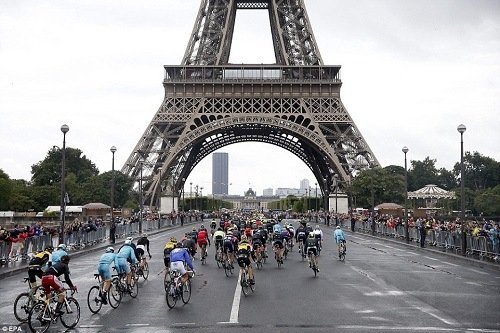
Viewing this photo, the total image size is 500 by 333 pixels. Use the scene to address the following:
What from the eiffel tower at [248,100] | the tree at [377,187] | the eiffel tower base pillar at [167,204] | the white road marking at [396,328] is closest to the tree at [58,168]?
the eiffel tower base pillar at [167,204]

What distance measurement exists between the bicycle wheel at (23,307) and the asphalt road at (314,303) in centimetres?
27

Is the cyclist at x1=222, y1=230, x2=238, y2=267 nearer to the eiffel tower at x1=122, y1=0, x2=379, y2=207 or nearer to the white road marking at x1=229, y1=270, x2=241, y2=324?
the white road marking at x1=229, y1=270, x2=241, y2=324

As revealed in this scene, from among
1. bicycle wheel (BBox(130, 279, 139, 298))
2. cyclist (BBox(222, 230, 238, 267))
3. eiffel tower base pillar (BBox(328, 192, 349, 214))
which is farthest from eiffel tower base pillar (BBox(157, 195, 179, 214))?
bicycle wheel (BBox(130, 279, 139, 298))

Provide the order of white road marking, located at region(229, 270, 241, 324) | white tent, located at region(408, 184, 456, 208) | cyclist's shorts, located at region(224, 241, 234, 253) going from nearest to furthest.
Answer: white road marking, located at region(229, 270, 241, 324)
cyclist's shorts, located at region(224, 241, 234, 253)
white tent, located at region(408, 184, 456, 208)

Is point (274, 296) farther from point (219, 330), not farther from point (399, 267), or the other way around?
point (399, 267)

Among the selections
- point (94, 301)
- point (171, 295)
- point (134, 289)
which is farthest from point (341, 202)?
point (94, 301)

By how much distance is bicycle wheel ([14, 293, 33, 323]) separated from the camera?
12.1m

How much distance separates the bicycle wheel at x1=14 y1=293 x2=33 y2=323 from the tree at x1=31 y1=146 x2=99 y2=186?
275 ft

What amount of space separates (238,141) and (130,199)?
62.8 ft

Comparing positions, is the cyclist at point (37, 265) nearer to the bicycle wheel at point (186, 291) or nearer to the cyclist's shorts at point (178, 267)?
the cyclist's shorts at point (178, 267)

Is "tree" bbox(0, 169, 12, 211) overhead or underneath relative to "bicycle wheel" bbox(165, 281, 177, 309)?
overhead

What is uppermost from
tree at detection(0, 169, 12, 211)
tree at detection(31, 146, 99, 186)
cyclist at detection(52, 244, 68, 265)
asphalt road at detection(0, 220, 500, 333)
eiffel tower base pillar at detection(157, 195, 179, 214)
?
tree at detection(31, 146, 99, 186)

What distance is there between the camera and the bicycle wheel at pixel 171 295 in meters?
14.3

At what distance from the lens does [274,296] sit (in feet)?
53.2
